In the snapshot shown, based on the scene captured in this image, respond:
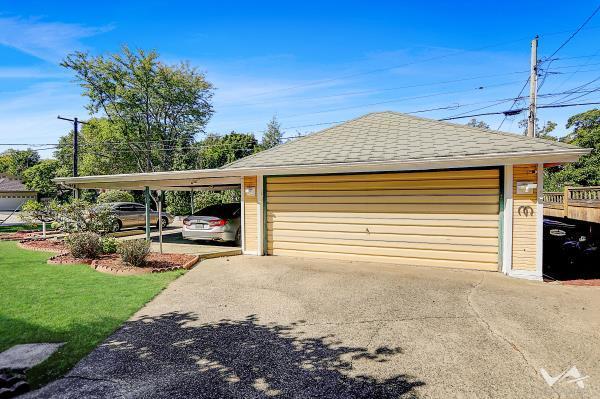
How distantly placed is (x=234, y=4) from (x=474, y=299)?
1010cm

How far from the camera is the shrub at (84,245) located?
8820 mm

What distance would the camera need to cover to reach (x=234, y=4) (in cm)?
995

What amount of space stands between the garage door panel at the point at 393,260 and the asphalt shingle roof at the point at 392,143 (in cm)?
257

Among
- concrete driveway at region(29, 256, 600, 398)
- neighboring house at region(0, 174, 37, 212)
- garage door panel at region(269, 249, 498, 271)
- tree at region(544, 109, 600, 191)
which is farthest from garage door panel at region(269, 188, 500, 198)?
neighboring house at region(0, 174, 37, 212)

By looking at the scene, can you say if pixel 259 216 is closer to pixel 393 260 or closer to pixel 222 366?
pixel 393 260

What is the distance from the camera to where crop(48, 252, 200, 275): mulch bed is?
762 centimetres

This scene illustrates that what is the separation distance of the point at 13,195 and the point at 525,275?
49930 millimetres

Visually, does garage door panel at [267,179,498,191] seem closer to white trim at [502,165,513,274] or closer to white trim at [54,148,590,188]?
white trim at [502,165,513,274]

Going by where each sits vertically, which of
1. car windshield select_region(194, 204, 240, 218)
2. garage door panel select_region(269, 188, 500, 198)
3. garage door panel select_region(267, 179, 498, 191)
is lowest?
car windshield select_region(194, 204, 240, 218)

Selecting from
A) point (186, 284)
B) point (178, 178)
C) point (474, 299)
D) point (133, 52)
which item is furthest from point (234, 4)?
point (133, 52)

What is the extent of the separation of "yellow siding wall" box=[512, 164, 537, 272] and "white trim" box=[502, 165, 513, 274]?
0.21ft

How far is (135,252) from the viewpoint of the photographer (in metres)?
7.80

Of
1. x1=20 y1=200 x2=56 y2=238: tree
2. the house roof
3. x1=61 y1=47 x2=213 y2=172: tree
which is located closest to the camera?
x1=20 y1=200 x2=56 y2=238: tree

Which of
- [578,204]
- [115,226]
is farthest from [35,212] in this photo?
[578,204]
